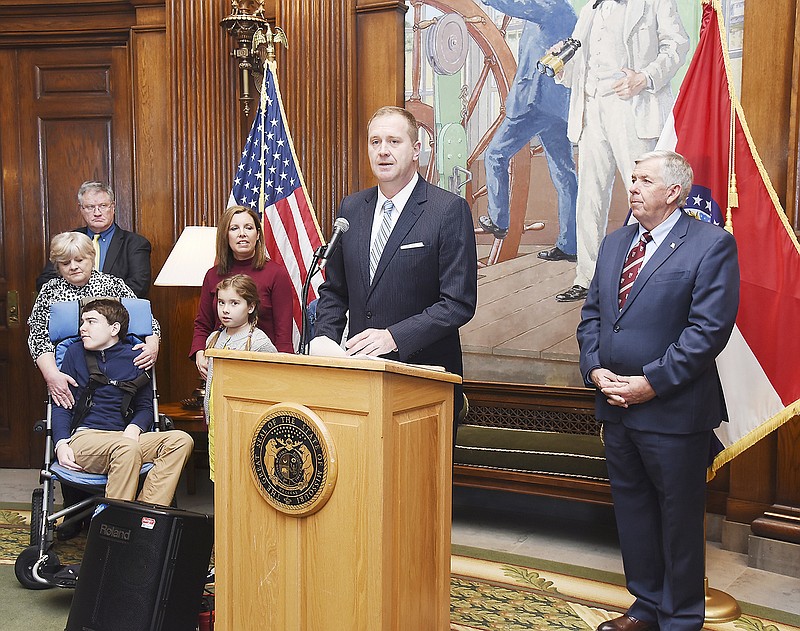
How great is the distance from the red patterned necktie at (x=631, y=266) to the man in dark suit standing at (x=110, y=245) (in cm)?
261

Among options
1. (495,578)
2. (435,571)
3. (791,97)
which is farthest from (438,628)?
(791,97)

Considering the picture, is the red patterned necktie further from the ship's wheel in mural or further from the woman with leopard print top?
the woman with leopard print top

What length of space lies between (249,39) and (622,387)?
128 inches

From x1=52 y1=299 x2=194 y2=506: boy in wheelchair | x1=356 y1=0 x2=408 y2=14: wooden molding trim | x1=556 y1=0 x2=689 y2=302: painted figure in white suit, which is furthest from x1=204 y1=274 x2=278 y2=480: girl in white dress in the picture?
x1=356 y1=0 x2=408 y2=14: wooden molding trim

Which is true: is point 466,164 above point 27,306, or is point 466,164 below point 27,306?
above

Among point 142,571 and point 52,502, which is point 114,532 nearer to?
point 142,571

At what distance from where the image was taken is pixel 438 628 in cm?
248

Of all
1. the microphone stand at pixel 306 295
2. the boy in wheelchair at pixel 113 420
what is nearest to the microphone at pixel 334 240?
the microphone stand at pixel 306 295

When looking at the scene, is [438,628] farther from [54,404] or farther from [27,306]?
[27,306]

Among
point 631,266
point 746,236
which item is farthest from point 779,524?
point 631,266

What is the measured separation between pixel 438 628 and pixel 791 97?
108 inches

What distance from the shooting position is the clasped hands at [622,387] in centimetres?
288

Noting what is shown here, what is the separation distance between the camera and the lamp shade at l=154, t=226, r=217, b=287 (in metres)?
4.71

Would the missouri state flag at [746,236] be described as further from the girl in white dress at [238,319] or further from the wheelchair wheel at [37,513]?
the wheelchair wheel at [37,513]
